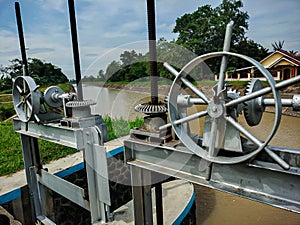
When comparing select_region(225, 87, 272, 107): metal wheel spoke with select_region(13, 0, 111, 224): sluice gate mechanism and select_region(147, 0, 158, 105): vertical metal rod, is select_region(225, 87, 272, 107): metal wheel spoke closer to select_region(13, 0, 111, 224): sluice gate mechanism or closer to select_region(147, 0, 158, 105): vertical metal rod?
select_region(147, 0, 158, 105): vertical metal rod

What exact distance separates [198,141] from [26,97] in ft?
5.24

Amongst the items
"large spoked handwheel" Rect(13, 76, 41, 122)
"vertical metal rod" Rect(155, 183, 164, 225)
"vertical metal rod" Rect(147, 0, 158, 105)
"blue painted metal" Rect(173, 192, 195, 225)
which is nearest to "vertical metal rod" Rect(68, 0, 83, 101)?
"large spoked handwheel" Rect(13, 76, 41, 122)

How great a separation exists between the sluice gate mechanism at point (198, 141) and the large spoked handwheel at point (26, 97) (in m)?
0.01

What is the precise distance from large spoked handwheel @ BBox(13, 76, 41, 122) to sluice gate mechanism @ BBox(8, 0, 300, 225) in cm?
1

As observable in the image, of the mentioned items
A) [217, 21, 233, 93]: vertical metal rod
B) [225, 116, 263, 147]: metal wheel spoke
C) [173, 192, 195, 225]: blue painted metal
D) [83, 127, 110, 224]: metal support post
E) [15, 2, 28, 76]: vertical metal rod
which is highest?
[15, 2, 28, 76]: vertical metal rod

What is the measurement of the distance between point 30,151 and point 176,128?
2258mm

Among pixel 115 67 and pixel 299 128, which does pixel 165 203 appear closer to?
pixel 115 67

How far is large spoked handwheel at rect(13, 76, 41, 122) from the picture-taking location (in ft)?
6.56

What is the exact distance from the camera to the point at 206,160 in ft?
3.39

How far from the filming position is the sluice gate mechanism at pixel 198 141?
0.87 meters

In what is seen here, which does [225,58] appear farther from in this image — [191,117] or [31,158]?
[31,158]

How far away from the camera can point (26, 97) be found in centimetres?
205

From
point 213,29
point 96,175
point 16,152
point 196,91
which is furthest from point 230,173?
point 213,29

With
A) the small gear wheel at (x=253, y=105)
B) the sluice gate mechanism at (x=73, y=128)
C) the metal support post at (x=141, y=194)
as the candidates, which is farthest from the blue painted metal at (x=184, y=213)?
the small gear wheel at (x=253, y=105)
